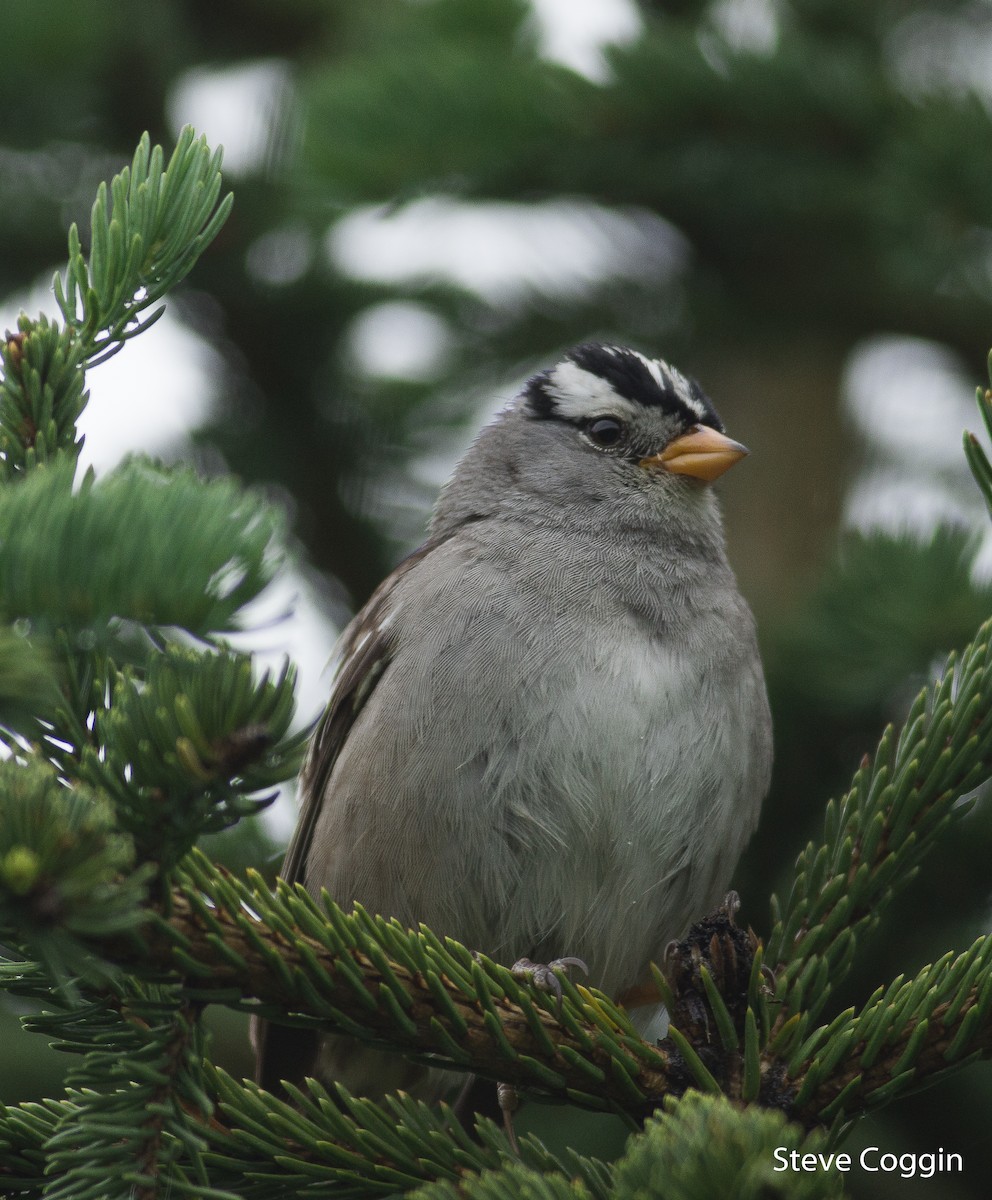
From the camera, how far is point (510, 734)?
291 cm

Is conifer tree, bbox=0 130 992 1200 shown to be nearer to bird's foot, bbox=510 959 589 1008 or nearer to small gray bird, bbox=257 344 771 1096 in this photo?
bird's foot, bbox=510 959 589 1008

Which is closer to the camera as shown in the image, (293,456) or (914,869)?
(914,869)

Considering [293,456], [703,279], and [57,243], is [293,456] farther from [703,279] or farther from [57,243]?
[703,279]

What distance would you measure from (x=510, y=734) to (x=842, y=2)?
11.6 ft

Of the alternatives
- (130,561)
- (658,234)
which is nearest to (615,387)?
(658,234)

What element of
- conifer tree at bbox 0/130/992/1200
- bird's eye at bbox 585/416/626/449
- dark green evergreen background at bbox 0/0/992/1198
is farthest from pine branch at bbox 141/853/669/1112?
bird's eye at bbox 585/416/626/449

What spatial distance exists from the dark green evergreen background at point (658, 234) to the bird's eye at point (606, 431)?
73 centimetres

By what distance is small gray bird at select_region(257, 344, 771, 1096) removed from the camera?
115 inches

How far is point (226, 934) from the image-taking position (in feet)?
5.47

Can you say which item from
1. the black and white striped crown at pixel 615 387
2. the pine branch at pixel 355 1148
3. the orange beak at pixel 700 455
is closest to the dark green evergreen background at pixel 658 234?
the orange beak at pixel 700 455

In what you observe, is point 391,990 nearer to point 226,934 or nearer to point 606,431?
point 226,934

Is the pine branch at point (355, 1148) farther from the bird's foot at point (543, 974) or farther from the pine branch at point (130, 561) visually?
the pine branch at point (130, 561)

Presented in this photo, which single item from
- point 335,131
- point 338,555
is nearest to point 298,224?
point 335,131

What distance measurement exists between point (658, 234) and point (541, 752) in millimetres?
2363
